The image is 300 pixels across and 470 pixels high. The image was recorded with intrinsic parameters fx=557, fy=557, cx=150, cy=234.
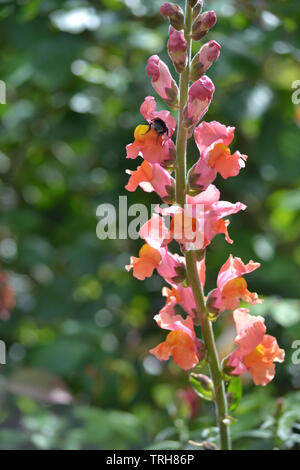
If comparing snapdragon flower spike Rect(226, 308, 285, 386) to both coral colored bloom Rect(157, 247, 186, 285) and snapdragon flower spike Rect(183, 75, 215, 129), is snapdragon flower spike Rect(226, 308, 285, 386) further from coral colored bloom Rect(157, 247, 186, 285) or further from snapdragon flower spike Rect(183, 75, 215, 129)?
snapdragon flower spike Rect(183, 75, 215, 129)

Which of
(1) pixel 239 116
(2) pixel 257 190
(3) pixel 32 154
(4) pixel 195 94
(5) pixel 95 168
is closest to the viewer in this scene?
(4) pixel 195 94

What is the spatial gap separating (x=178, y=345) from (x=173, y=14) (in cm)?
56

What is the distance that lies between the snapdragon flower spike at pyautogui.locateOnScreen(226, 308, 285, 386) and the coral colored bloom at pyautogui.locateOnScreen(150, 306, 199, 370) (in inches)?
3.0

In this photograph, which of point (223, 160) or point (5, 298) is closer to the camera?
point (223, 160)

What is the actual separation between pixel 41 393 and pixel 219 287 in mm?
933

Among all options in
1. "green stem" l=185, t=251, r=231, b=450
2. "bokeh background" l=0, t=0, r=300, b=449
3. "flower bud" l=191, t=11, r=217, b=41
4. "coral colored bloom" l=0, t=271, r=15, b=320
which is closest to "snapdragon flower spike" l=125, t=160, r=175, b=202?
"green stem" l=185, t=251, r=231, b=450

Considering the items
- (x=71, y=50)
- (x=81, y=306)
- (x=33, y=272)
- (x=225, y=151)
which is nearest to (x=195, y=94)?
(x=225, y=151)

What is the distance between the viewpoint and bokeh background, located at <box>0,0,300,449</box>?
1841 mm

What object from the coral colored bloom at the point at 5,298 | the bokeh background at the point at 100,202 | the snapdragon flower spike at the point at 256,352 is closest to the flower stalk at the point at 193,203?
the snapdragon flower spike at the point at 256,352

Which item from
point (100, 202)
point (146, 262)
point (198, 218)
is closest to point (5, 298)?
point (100, 202)

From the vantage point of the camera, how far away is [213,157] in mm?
948

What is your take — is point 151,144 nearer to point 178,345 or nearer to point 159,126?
point 159,126
